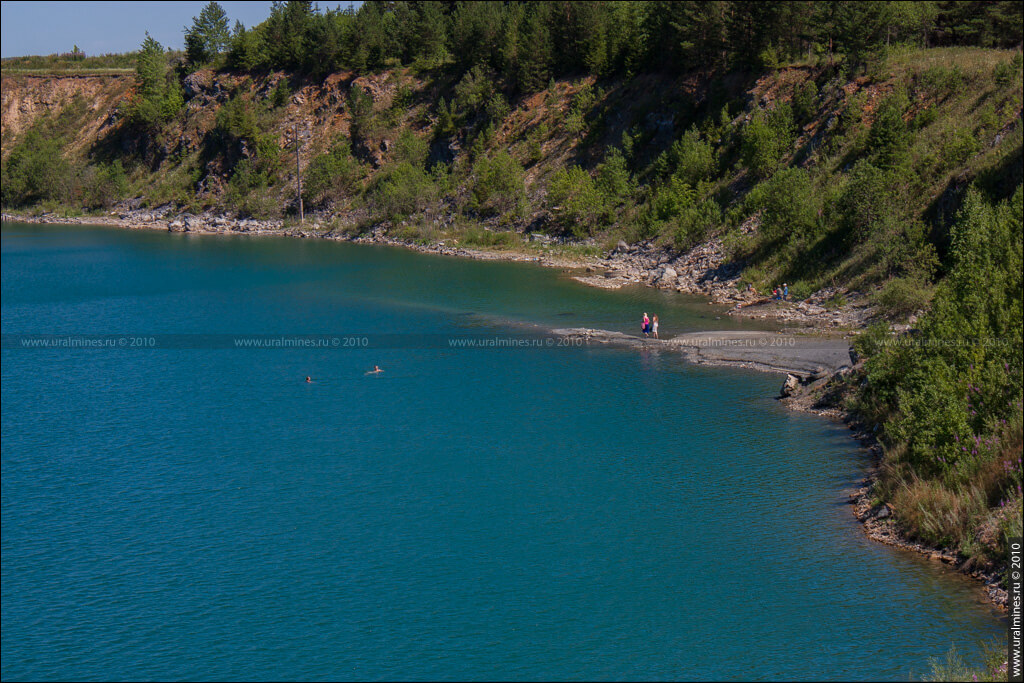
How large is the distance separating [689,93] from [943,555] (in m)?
80.9

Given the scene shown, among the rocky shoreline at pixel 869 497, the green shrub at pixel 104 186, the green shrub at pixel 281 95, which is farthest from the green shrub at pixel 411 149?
the rocky shoreline at pixel 869 497

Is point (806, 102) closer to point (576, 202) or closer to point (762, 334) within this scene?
point (576, 202)

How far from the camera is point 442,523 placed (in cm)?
3741

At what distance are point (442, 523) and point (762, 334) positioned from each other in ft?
110

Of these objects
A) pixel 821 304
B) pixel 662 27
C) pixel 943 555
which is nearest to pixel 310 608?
pixel 943 555

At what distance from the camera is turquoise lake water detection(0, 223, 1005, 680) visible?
28469 mm

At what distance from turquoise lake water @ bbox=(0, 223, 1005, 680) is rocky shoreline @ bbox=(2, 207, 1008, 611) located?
1.01m

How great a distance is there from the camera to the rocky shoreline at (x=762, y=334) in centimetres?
3666

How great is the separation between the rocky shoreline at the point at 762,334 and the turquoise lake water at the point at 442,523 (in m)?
1.01

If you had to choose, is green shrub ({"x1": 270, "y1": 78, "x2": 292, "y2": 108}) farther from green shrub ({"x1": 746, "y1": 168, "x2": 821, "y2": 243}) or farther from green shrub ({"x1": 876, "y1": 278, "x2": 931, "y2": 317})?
green shrub ({"x1": 876, "y1": 278, "x2": 931, "y2": 317})

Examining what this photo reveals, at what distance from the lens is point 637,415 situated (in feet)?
164

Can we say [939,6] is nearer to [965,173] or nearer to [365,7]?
[965,173]

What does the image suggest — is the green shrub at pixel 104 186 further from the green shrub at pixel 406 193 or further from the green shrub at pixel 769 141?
the green shrub at pixel 769 141

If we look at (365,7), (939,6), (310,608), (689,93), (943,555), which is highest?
(365,7)
